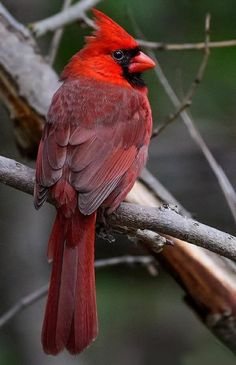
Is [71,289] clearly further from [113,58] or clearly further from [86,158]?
[113,58]

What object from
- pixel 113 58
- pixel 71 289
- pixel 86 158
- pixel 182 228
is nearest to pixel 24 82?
pixel 113 58

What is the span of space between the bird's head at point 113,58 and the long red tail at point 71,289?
0.89 metres

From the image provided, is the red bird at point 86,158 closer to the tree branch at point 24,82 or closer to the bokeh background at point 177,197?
the tree branch at point 24,82

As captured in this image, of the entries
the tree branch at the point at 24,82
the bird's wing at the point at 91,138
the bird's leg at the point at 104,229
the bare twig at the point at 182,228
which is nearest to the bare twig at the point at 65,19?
the tree branch at the point at 24,82

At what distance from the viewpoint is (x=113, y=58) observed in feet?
15.2

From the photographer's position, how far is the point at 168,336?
6.74 m

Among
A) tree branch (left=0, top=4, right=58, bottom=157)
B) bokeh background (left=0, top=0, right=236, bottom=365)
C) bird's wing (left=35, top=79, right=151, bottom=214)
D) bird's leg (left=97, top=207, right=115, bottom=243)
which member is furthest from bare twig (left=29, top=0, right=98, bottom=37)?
bird's leg (left=97, top=207, right=115, bottom=243)

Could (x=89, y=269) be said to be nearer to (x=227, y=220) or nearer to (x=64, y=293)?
(x=64, y=293)

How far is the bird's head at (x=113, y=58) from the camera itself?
15.1 ft

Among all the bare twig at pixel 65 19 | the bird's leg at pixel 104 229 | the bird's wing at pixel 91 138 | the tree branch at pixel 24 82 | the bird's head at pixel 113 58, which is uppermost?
the bird's head at pixel 113 58

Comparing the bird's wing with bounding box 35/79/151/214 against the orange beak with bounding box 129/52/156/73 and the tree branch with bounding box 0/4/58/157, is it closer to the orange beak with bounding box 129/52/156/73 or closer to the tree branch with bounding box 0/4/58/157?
the orange beak with bounding box 129/52/156/73

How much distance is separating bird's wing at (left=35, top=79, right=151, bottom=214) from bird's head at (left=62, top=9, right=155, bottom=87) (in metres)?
0.10

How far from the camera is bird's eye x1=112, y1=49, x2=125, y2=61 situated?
4.62 m

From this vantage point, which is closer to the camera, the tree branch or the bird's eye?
the bird's eye
